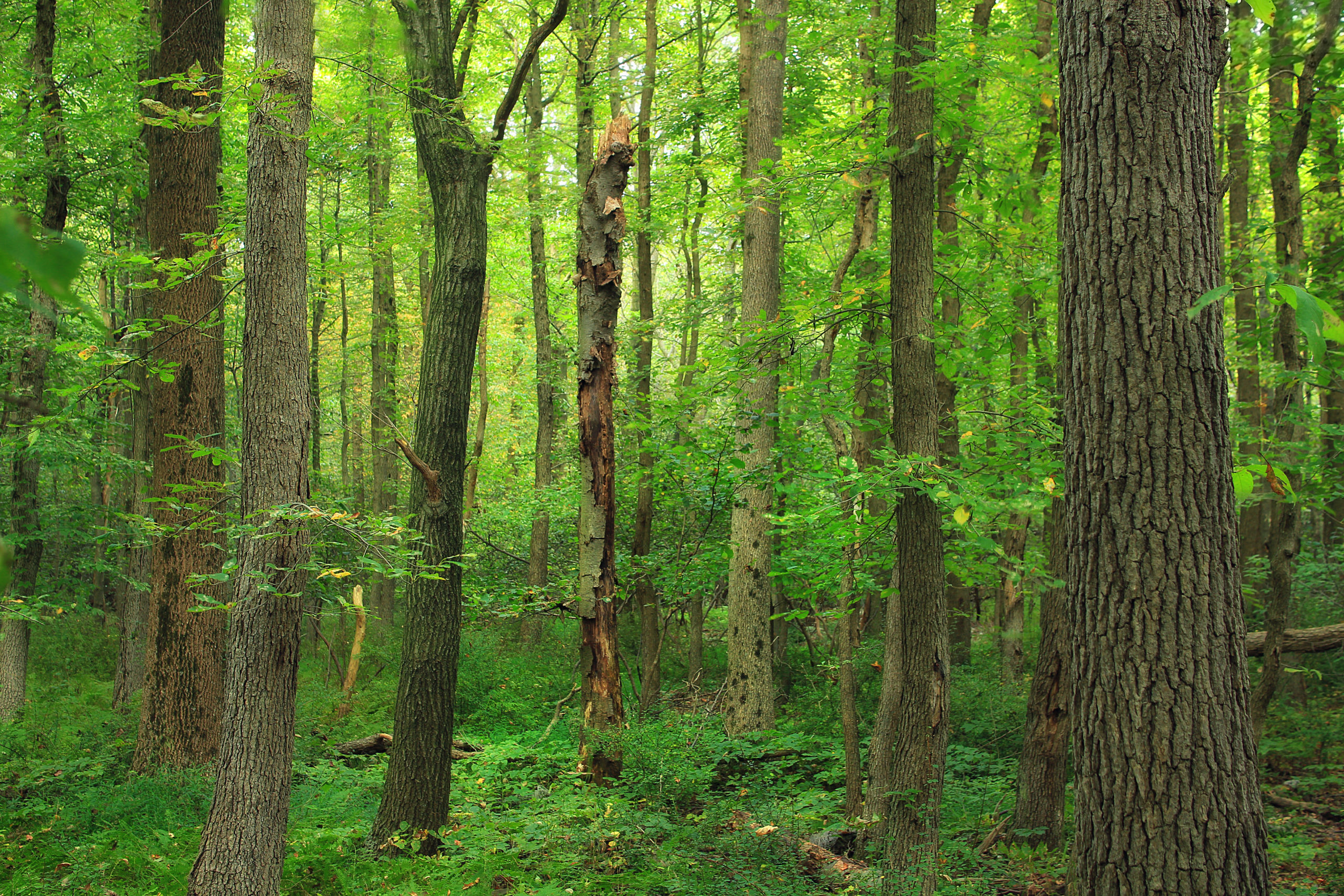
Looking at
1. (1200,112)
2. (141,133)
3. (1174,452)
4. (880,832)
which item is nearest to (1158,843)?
(1174,452)

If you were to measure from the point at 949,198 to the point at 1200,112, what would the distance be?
5962 mm

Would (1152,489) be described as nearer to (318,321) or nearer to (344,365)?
(318,321)

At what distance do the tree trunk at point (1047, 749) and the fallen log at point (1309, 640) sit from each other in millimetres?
4361

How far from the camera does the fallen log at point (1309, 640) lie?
31.0ft

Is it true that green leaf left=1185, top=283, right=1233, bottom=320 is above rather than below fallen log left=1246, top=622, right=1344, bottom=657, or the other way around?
above

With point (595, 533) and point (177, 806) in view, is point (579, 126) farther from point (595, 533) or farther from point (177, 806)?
point (177, 806)

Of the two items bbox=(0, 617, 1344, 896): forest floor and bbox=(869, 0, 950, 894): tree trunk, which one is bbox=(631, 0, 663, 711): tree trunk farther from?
bbox=(869, 0, 950, 894): tree trunk

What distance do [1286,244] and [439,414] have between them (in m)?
7.90

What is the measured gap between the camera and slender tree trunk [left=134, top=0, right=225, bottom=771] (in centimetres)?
735

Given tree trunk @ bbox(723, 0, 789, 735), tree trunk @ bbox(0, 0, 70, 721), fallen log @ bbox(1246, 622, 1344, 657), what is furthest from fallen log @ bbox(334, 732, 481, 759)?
fallen log @ bbox(1246, 622, 1344, 657)

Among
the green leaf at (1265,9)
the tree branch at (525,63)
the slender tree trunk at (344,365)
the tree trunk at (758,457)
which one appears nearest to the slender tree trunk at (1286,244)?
the tree trunk at (758,457)

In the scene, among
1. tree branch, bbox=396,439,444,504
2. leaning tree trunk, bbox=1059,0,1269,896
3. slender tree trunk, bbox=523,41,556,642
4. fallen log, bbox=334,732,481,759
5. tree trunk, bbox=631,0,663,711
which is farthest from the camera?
slender tree trunk, bbox=523,41,556,642

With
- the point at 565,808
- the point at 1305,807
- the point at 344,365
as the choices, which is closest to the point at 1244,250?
the point at 1305,807

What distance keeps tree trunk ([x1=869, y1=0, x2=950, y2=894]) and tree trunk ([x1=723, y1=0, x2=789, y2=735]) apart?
139 inches
